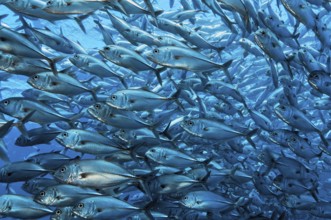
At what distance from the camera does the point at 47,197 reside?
4.39 meters

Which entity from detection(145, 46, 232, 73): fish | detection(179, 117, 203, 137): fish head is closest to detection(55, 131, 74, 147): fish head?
detection(145, 46, 232, 73): fish

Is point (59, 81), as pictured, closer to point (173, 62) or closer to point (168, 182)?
point (173, 62)

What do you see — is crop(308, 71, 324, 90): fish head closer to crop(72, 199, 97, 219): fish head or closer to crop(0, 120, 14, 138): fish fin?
crop(72, 199, 97, 219): fish head

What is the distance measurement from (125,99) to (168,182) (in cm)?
131

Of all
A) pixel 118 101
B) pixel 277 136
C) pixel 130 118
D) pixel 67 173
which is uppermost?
pixel 118 101

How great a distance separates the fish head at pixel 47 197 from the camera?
14.4 ft

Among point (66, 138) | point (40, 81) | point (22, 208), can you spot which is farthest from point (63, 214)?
point (40, 81)

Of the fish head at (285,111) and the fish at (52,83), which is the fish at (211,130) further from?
the fish at (52,83)

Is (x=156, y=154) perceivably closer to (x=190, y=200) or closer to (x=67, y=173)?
(x=190, y=200)

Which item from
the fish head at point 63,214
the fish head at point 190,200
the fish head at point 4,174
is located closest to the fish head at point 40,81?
the fish head at point 4,174

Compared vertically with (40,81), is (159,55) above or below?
above

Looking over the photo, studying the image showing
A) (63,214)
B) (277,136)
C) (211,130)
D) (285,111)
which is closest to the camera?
(63,214)

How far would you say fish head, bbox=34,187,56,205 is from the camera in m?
4.38

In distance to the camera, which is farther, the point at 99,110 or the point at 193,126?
Answer: the point at 193,126
